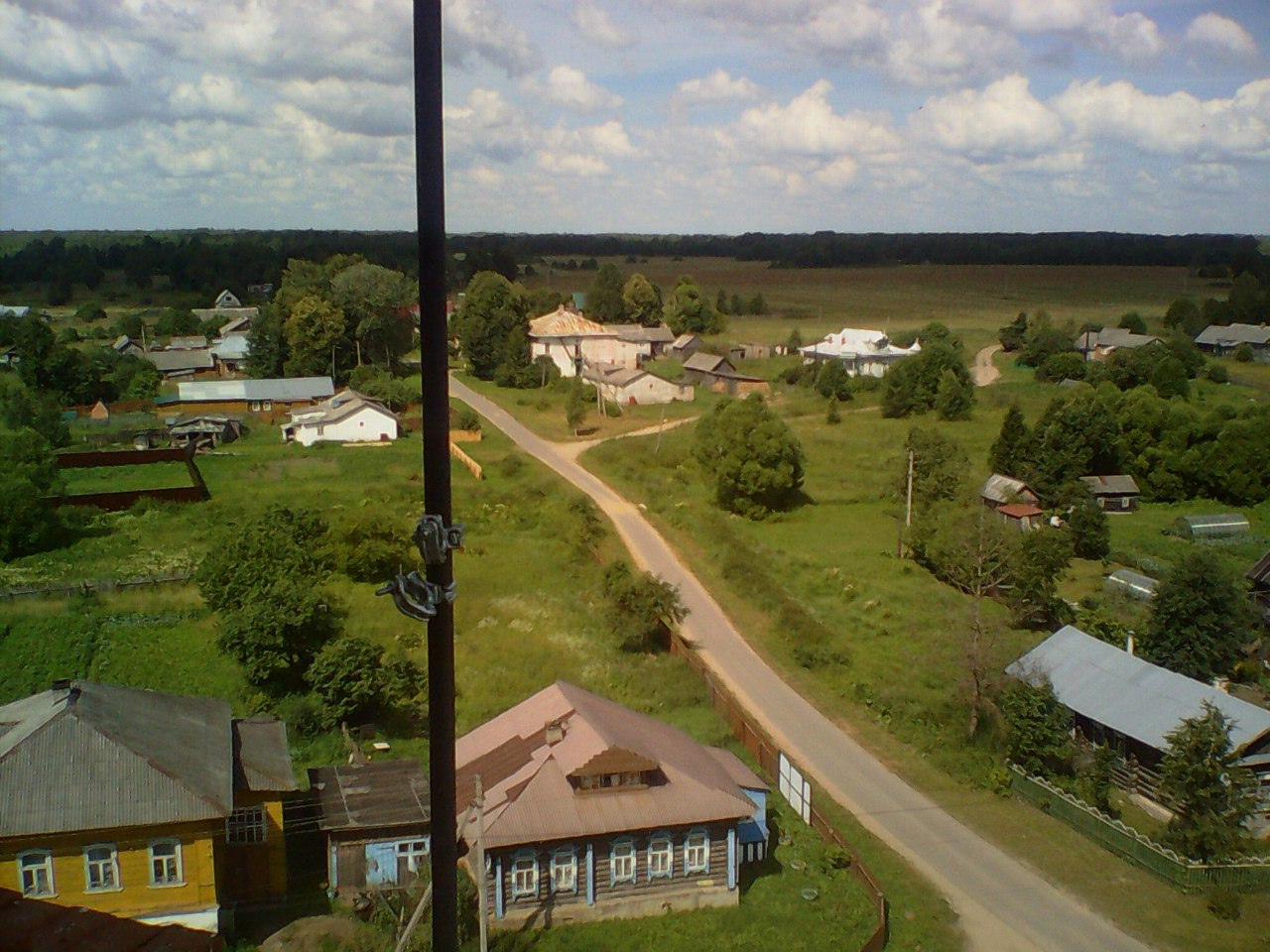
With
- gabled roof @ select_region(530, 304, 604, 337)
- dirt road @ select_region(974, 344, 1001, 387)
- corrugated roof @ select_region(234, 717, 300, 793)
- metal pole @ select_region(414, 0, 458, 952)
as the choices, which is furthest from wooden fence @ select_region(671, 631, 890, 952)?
gabled roof @ select_region(530, 304, 604, 337)

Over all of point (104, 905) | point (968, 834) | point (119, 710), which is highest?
point (119, 710)

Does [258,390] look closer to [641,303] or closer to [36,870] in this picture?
[641,303]

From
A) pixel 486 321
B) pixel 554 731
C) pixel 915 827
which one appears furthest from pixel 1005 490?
pixel 486 321

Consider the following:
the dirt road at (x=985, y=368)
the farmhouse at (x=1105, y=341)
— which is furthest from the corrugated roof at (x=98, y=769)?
the farmhouse at (x=1105, y=341)

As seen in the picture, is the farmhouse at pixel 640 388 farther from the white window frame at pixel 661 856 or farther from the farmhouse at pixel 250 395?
the white window frame at pixel 661 856

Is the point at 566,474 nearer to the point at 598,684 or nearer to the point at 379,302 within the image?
the point at 379,302

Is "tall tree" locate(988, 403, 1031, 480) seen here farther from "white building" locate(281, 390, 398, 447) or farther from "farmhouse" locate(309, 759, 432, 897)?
"farmhouse" locate(309, 759, 432, 897)

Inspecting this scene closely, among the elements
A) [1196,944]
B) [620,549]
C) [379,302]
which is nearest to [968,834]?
[1196,944]
